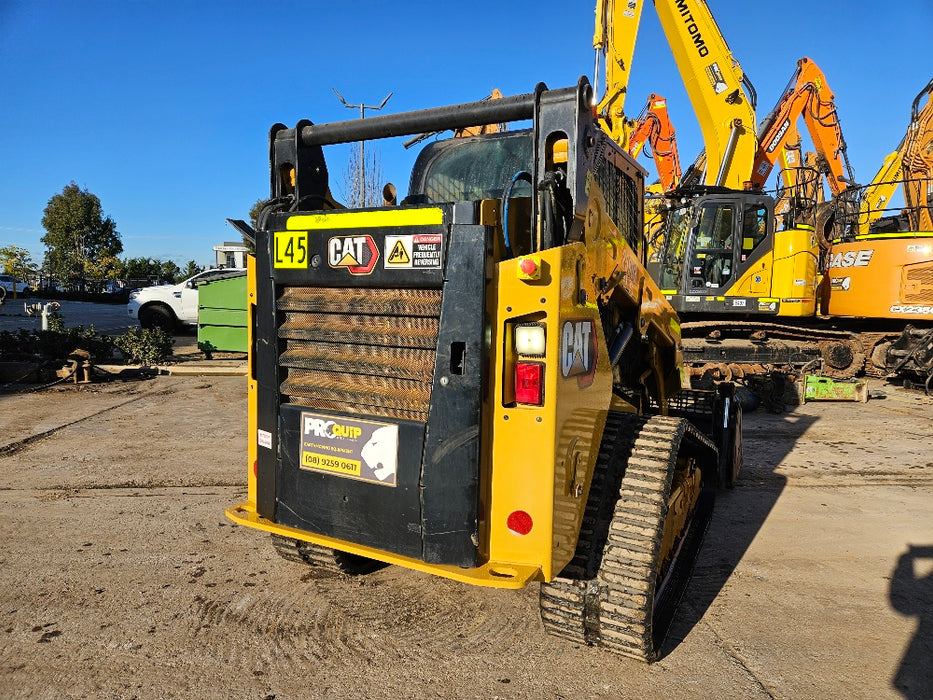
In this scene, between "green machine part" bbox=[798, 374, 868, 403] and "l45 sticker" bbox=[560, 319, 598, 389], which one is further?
"green machine part" bbox=[798, 374, 868, 403]

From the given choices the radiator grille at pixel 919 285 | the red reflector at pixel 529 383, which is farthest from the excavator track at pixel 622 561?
the radiator grille at pixel 919 285

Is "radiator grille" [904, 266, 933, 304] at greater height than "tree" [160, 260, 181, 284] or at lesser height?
lesser

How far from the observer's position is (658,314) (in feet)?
13.9

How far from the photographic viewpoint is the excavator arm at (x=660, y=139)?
17.6 m

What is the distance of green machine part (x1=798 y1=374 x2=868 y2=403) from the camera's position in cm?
987

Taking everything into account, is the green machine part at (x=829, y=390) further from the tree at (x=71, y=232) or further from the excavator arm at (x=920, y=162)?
the tree at (x=71, y=232)

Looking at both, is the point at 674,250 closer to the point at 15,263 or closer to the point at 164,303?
the point at 164,303

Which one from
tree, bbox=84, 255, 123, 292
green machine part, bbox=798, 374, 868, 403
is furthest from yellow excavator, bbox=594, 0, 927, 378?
tree, bbox=84, 255, 123, 292

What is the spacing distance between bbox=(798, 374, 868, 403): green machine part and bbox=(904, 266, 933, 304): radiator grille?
8.06ft

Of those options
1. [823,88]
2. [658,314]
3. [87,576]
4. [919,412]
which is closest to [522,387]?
[658,314]

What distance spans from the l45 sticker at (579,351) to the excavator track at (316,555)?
5.45 ft

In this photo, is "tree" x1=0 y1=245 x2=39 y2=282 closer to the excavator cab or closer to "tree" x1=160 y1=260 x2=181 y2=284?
"tree" x1=160 y1=260 x2=181 y2=284

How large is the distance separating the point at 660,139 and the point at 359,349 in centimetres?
1771

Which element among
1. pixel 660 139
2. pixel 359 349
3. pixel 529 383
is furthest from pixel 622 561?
pixel 660 139
